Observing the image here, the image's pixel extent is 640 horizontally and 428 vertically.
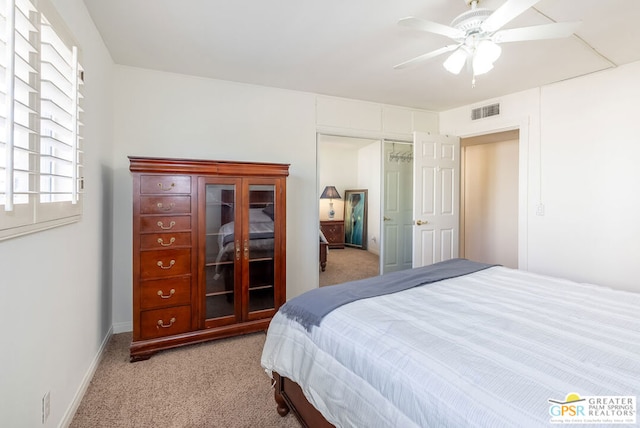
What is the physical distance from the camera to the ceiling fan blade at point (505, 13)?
138 centimetres

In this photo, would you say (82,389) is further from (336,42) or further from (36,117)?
(336,42)

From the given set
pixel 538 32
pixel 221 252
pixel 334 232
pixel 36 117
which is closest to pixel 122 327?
pixel 221 252

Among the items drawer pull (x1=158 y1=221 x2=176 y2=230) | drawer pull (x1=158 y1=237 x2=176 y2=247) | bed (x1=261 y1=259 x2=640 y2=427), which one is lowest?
bed (x1=261 y1=259 x2=640 y2=427)

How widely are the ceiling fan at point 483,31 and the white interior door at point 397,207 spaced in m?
2.35

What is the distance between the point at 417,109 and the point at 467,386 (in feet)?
12.9

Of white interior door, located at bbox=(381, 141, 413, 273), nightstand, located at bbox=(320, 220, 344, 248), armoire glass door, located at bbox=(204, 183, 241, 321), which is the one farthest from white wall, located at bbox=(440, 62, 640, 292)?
nightstand, located at bbox=(320, 220, 344, 248)

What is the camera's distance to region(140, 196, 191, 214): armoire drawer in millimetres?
2350

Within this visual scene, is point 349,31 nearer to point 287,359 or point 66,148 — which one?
point 66,148

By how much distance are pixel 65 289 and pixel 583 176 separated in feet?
14.0

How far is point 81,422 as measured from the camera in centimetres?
169

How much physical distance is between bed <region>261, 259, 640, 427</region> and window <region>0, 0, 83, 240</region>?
4.07 feet

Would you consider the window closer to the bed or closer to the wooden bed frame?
the bed

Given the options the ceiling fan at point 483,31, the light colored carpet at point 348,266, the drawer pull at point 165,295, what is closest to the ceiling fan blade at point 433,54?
the ceiling fan at point 483,31

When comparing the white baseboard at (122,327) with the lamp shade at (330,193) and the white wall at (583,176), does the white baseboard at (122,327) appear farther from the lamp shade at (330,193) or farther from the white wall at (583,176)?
the lamp shade at (330,193)
